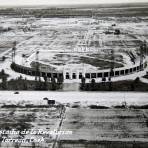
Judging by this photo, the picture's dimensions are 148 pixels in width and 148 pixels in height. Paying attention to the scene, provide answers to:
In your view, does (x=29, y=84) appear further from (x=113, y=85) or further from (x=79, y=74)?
(x=113, y=85)

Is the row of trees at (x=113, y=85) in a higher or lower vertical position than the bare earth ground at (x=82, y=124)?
higher

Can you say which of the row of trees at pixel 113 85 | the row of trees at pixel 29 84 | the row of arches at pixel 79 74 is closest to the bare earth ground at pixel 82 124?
the row of trees at pixel 29 84

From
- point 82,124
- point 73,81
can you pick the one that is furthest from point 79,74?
point 82,124

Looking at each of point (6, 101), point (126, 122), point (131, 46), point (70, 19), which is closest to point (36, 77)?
point (6, 101)

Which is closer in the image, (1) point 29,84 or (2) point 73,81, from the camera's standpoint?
(1) point 29,84

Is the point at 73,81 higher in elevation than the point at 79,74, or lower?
lower

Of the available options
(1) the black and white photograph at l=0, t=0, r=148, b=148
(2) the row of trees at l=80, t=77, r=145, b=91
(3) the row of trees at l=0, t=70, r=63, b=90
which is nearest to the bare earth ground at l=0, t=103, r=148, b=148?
(1) the black and white photograph at l=0, t=0, r=148, b=148

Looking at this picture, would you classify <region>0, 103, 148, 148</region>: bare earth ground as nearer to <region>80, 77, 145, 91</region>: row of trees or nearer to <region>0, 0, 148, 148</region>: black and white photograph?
<region>0, 0, 148, 148</region>: black and white photograph

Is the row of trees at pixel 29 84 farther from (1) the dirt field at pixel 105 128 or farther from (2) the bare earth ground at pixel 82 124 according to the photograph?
(1) the dirt field at pixel 105 128
